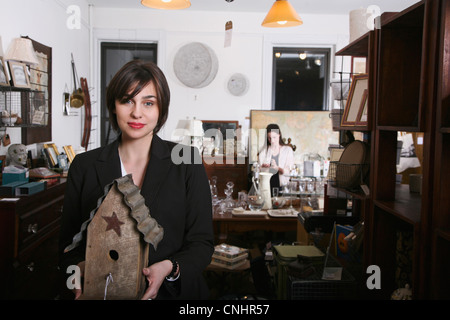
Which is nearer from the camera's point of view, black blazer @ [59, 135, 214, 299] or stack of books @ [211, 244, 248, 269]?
black blazer @ [59, 135, 214, 299]

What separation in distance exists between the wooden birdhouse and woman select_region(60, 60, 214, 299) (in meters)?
0.15

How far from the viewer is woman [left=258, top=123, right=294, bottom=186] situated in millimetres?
5574

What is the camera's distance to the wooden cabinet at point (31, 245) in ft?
7.82

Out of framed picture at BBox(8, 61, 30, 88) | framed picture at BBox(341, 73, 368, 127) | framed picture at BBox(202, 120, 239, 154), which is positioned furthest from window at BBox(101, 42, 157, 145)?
framed picture at BBox(341, 73, 368, 127)

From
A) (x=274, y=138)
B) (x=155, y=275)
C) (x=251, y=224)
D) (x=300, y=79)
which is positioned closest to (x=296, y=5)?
(x=300, y=79)

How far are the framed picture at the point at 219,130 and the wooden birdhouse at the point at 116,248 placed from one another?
15.6 feet

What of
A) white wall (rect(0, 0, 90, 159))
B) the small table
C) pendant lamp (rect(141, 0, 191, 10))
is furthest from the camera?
the small table

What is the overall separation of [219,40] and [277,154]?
74.4 inches

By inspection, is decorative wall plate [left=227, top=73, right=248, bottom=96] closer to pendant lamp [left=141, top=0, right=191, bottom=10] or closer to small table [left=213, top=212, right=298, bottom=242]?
Answer: small table [left=213, top=212, right=298, bottom=242]

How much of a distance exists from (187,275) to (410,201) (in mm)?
1061

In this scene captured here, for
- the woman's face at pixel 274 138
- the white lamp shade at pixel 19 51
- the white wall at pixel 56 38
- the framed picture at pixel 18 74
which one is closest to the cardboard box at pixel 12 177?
the white wall at pixel 56 38

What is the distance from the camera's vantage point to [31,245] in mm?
2627
